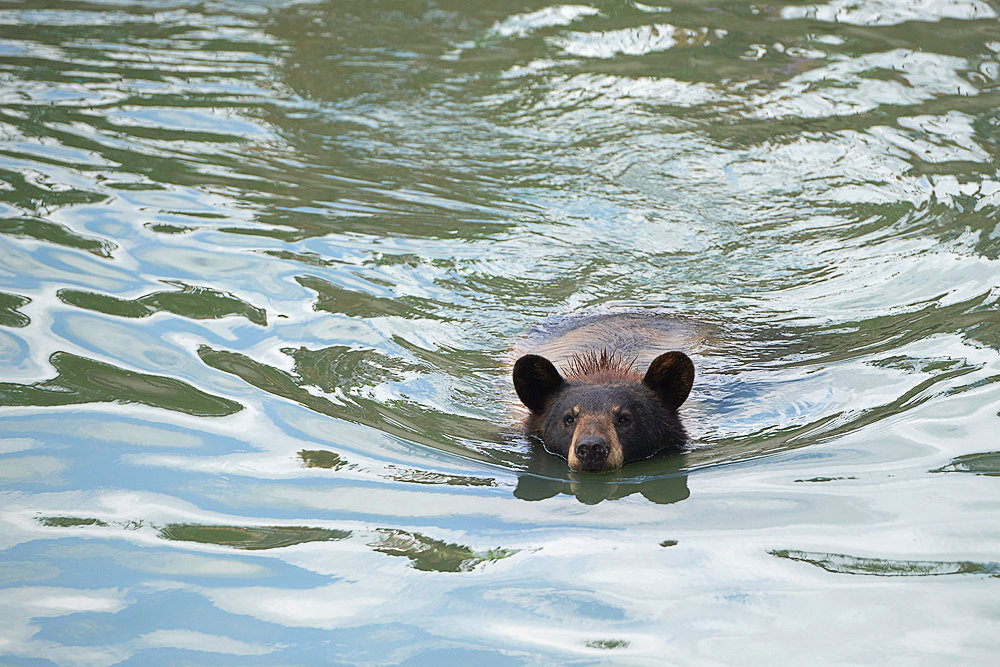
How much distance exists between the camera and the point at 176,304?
7.96 m

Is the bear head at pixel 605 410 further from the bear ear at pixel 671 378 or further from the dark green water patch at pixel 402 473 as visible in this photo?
the dark green water patch at pixel 402 473

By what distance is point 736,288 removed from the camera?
912cm

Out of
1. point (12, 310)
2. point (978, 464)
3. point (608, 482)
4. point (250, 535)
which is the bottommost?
point (608, 482)

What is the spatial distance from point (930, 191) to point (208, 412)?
24.7 ft

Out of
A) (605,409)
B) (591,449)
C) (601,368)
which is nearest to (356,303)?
(601,368)

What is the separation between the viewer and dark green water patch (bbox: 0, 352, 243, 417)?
6.39 m

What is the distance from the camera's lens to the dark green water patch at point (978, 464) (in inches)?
210

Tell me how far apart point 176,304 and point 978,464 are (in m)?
5.49

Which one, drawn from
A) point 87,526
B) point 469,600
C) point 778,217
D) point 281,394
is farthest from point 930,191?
point 87,526

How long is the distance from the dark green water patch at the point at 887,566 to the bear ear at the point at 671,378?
194 cm

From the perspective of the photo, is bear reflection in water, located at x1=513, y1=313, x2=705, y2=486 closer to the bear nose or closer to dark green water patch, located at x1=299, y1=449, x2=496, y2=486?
the bear nose

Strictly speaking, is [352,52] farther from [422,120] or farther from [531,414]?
[531,414]

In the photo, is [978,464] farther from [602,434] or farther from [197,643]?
[197,643]

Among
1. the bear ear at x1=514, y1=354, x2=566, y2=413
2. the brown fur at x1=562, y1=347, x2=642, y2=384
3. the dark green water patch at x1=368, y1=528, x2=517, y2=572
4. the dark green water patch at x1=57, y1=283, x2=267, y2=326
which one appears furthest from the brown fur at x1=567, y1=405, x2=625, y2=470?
the dark green water patch at x1=57, y1=283, x2=267, y2=326
